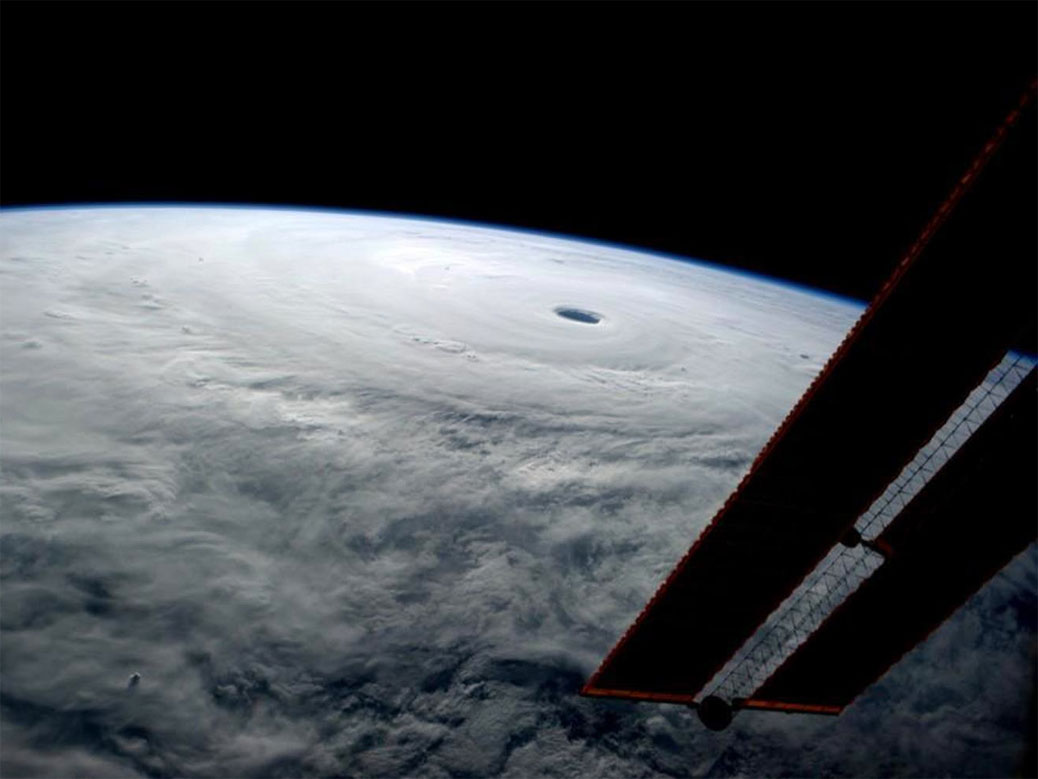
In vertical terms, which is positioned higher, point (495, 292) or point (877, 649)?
point (877, 649)

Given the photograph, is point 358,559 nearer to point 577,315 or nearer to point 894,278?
point 894,278

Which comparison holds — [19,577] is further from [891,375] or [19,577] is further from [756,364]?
[756,364]

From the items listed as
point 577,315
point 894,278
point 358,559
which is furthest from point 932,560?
point 577,315

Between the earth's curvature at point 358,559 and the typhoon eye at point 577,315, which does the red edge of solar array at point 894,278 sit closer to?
the earth's curvature at point 358,559

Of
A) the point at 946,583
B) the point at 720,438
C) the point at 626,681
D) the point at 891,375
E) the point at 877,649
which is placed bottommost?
the point at 720,438

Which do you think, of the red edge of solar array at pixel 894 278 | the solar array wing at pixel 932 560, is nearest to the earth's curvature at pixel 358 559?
the solar array wing at pixel 932 560

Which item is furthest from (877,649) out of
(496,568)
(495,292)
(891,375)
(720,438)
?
(495,292)

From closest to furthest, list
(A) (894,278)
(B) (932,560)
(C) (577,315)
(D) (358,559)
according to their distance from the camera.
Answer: (A) (894,278)
(B) (932,560)
(D) (358,559)
(C) (577,315)

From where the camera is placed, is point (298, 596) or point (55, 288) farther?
point (55, 288)
